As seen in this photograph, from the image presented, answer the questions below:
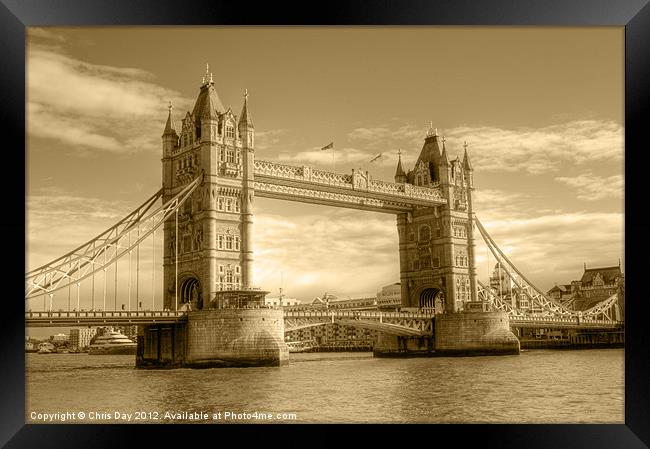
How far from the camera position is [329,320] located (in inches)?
1489

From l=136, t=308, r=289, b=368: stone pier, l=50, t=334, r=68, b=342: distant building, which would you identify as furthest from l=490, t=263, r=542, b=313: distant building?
l=50, t=334, r=68, b=342: distant building

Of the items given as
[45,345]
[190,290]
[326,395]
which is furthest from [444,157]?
[326,395]

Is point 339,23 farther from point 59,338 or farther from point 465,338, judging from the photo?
point 59,338

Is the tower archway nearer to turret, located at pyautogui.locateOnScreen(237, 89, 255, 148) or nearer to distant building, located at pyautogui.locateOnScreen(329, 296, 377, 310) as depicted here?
distant building, located at pyautogui.locateOnScreen(329, 296, 377, 310)

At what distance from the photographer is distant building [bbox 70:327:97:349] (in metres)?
59.9

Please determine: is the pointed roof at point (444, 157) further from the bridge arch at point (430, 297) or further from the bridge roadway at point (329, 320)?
the bridge roadway at point (329, 320)

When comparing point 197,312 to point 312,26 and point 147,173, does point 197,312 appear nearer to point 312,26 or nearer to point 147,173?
point 147,173

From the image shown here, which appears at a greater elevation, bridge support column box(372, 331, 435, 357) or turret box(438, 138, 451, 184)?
turret box(438, 138, 451, 184)

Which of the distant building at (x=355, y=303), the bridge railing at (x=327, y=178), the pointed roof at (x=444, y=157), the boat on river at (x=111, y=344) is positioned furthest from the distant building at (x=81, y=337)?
the pointed roof at (x=444, y=157)

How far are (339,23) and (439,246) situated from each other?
3425cm

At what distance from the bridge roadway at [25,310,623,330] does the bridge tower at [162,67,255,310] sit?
125 inches

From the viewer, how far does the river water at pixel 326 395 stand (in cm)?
1769

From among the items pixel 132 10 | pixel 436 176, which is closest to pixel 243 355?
pixel 132 10

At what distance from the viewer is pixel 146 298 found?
1145 inches
